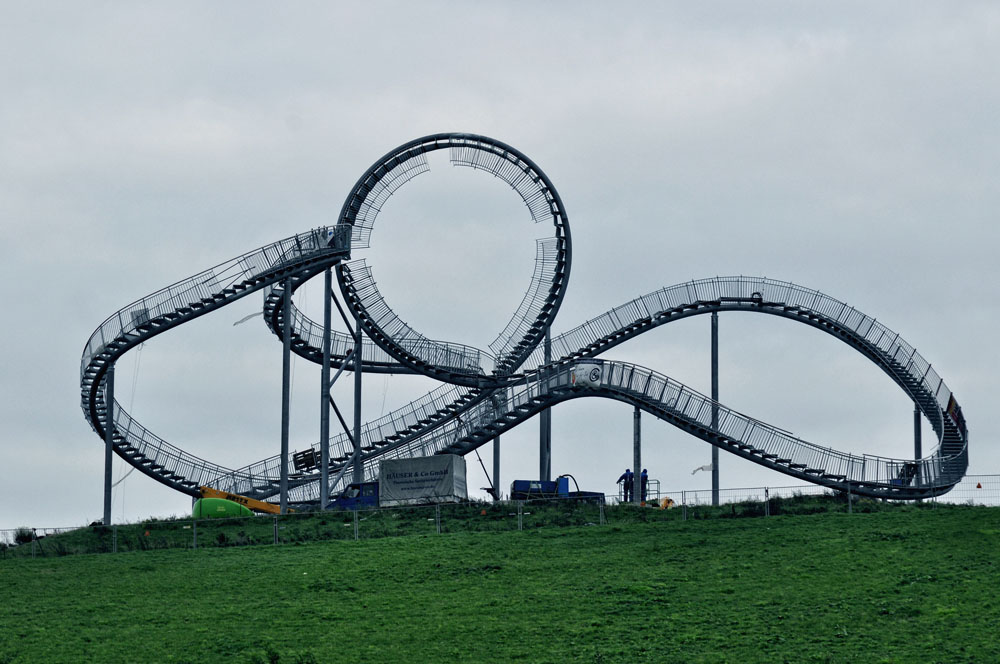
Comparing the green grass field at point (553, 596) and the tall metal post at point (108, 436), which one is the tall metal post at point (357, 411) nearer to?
the tall metal post at point (108, 436)

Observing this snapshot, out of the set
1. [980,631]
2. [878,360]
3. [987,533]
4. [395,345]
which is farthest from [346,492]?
[980,631]

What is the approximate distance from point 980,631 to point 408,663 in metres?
10.3

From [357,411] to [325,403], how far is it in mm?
2293

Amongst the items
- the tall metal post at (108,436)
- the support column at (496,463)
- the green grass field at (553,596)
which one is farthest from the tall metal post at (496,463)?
the green grass field at (553,596)

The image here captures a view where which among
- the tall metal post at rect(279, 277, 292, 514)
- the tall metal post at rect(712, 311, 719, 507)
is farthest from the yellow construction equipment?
the tall metal post at rect(712, 311, 719, 507)

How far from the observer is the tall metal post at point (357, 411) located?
54.7 meters

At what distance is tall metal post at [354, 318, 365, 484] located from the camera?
54688mm

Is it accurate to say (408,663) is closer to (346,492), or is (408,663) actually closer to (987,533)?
(987,533)

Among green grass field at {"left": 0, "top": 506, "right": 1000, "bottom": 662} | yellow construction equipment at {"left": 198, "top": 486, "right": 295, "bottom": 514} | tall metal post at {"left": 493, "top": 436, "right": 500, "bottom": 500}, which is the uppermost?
tall metal post at {"left": 493, "top": 436, "right": 500, "bottom": 500}

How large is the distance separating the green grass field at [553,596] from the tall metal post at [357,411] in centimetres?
1210

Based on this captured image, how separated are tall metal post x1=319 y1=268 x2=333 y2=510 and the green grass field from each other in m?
9.29

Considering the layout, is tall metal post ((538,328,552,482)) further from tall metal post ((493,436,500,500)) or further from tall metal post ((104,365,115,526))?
tall metal post ((104,365,115,526))

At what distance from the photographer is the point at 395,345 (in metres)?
58.1

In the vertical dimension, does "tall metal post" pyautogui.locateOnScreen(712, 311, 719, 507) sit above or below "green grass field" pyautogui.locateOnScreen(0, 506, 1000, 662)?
above
